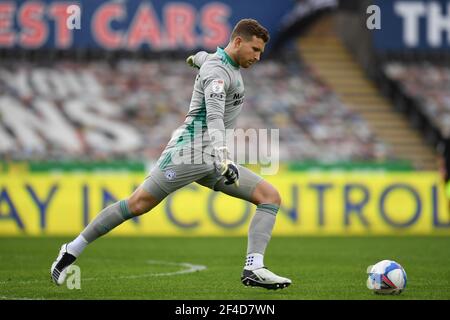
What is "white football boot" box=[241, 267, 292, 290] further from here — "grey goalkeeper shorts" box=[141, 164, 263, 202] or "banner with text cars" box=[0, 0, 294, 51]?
"banner with text cars" box=[0, 0, 294, 51]

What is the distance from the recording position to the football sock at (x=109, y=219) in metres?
8.57

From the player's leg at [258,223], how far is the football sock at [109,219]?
0.73 metres

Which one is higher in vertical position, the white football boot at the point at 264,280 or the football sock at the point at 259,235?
the football sock at the point at 259,235

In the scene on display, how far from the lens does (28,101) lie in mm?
26453

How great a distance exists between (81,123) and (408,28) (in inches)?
419

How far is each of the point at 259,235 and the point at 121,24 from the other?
20.2 meters

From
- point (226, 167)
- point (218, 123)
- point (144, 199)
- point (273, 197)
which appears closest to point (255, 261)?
point (273, 197)

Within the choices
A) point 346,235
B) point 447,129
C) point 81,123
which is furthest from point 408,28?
point 346,235

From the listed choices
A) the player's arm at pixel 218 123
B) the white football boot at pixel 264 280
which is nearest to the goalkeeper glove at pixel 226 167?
the player's arm at pixel 218 123

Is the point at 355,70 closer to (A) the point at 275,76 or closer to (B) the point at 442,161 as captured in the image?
(A) the point at 275,76

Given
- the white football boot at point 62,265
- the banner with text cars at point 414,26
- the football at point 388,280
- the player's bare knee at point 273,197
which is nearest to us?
the football at point 388,280

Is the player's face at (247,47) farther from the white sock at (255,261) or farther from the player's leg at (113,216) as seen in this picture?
the white sock at (255,261)

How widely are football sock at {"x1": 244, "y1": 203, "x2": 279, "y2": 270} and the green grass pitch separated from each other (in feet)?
0.86

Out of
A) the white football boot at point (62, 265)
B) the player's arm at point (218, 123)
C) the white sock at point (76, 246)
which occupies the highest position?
the player's arm at point (218, 123)
